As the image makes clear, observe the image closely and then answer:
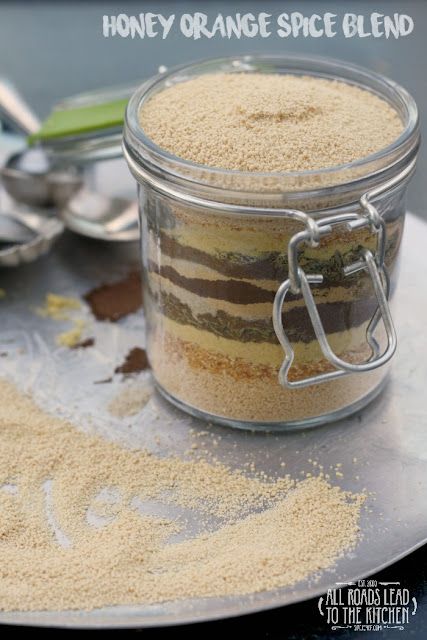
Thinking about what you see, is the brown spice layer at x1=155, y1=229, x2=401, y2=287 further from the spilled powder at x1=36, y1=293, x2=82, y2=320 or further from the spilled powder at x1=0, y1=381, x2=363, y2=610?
the spilled powder at x1=36, y1=293, x2=82, y2=320

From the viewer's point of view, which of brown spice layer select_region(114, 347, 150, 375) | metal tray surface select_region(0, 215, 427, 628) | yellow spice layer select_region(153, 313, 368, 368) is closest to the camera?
metal tray surface select_region(0, 215, 427, 628)

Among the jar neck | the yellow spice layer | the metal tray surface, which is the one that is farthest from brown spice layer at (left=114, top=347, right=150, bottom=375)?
the jar neck

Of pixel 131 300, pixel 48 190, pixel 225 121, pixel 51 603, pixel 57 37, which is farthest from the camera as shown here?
pixel 57 37

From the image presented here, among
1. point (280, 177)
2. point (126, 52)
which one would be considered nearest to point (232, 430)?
point (280, 177)

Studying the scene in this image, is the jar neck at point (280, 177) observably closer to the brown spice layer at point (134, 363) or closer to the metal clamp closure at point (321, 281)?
the metal clamp closure at point (321, 281)

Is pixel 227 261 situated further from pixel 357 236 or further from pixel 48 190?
pixel 48 190

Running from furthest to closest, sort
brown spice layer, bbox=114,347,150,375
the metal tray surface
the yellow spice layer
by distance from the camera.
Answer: brown spice layer, bbox=114,347,150,375
the yellow spice layer
the metal tray surface

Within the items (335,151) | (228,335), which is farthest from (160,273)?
(335,151)

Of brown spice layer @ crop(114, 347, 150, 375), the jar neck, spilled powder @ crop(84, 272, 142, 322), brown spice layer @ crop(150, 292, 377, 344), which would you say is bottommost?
brown spice layer @ crop(114, 347, 150, 375)
